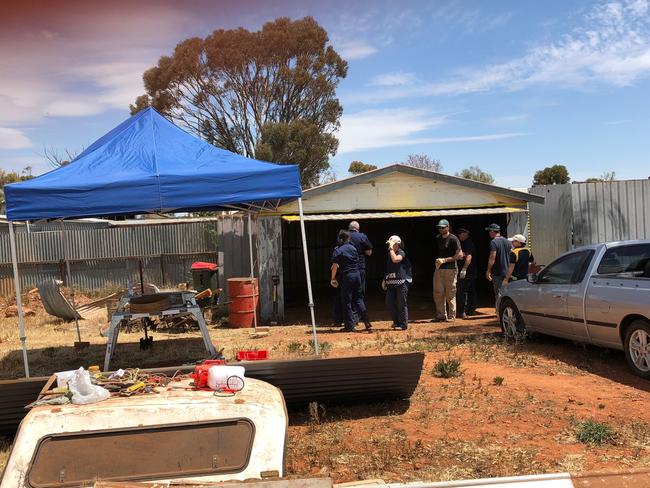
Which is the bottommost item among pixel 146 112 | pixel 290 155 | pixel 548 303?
pixel 548 303

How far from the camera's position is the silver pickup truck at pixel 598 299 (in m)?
6.45

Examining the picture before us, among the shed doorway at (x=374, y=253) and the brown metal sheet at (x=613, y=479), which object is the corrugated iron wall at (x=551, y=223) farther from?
the brown metal sheet at (x=613, y=479)

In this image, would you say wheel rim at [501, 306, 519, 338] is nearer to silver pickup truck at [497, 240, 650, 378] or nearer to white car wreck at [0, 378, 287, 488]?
silver pickup truck at [497, 240, 650, 378]

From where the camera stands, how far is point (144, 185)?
6457 millimetres

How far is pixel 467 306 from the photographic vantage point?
12.1 m

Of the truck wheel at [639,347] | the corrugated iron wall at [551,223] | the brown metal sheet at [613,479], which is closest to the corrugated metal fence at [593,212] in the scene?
the corrugated iron wall at [551,223]

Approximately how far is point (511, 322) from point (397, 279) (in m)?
2.09

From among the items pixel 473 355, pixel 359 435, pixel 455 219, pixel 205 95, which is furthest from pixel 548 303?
pixel 205 95

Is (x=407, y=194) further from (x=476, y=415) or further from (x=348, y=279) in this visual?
(x=476, y=415)

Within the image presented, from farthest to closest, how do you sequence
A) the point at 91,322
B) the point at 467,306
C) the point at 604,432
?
the point at 91,322 → the point at 467,306 → the point at 604,432

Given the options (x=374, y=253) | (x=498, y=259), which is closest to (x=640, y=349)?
(x=498, y=259)

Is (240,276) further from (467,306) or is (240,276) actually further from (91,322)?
(467,306)

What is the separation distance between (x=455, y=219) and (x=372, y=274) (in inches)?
173

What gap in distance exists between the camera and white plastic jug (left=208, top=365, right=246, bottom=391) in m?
4.01
